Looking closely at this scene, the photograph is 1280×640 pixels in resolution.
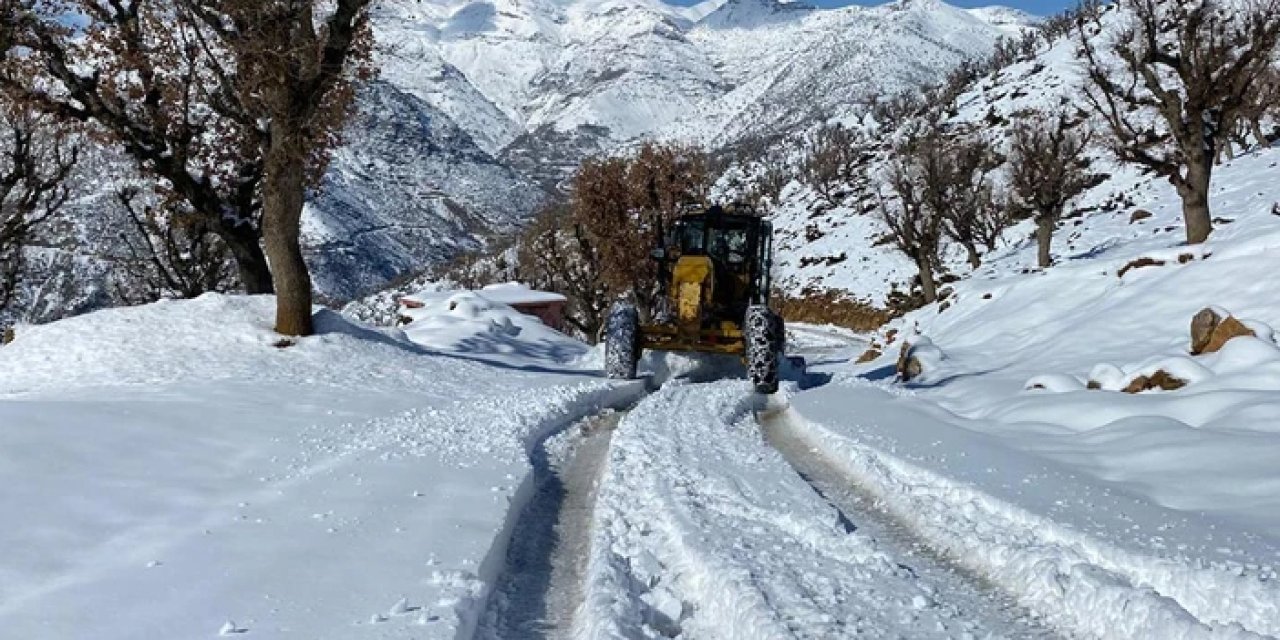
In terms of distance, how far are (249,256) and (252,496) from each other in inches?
481

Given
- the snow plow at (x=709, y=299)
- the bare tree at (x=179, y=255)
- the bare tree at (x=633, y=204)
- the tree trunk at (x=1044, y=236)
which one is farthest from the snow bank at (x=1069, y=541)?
the tree trunk at (x=1044, y=236)

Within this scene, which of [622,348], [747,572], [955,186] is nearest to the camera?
[747,572]

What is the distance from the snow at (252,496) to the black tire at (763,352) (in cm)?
232

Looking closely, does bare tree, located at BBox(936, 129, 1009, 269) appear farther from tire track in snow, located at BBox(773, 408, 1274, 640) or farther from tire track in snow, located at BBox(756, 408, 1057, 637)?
tire track in snow, located at BBox(773, 408, 1274, 640)

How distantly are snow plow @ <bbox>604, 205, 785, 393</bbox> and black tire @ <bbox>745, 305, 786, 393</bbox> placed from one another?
17mm

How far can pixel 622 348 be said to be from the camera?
50.5 feet

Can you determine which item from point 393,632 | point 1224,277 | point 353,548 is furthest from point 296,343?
point 1224,277

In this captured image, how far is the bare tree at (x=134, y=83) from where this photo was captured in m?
14.9

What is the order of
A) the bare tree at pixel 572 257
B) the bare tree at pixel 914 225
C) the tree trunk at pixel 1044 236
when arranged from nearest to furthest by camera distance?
the bare tree at pixel 572 257
the tree trunk at pixel 1044 236
the bare tree at pixel 914 225

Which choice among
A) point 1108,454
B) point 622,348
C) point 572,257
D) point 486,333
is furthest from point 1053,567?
point 572,257

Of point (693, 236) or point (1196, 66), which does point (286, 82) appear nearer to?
point (693, 236)

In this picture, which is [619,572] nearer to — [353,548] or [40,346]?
[353,548]

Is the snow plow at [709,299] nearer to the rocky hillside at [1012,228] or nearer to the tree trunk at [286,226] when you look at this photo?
the tree trunk at [286,226]

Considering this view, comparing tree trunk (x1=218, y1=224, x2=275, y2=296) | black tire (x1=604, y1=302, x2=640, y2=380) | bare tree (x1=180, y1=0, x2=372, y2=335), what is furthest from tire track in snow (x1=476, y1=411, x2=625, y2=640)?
tree trunk (x1=218, y1=224, x2=275, y2=296)
